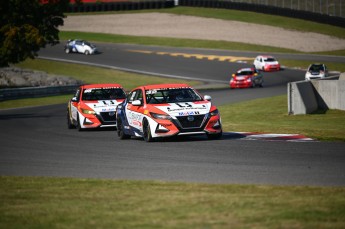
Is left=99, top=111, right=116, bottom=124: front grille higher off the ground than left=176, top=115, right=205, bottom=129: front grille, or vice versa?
left=176, top=115, right=205, bottom=129: front grille

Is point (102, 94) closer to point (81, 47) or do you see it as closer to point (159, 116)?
point (159, 116)

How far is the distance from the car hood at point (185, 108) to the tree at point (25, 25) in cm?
2812

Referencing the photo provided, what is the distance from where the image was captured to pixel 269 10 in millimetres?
83812

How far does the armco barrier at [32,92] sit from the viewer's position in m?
43.2

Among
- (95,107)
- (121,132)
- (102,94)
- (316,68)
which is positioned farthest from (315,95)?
(316,68)

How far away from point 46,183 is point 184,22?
77508mm

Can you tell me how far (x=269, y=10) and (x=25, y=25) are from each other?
135 ft

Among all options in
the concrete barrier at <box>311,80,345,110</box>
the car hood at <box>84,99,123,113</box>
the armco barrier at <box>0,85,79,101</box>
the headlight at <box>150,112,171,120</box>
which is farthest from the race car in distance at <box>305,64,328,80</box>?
the headlight at <box>150,112,171,120</box>

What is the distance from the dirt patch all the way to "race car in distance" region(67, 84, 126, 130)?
167 feet

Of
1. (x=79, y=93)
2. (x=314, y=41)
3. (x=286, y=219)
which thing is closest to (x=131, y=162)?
(x=286, y=219)

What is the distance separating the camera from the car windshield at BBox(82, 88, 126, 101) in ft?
84.7

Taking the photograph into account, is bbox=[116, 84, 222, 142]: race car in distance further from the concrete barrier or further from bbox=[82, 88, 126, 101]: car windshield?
the concrete barrier

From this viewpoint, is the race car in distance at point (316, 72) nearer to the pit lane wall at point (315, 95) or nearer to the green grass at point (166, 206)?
the pit lane wall at point (315, 95)

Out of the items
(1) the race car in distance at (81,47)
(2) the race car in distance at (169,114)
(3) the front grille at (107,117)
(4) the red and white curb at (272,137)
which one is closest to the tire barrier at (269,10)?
(1) the race car in distance at (81,47)
